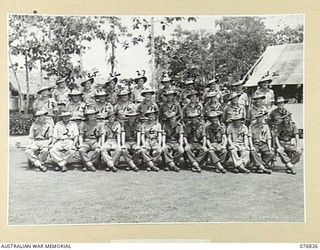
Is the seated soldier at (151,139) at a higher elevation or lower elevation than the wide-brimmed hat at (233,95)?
lower

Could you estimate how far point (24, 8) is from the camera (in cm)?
140

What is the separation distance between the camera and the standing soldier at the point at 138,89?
1.42 m

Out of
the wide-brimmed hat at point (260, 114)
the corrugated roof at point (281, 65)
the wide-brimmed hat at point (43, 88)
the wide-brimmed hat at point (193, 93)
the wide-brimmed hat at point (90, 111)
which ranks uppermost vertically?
the corrugated roof at point (281, 65)

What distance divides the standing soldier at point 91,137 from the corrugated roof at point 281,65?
1.45 ft

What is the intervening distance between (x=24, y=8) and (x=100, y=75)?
271 millimetres

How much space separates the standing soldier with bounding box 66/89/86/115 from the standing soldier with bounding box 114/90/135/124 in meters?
0.09

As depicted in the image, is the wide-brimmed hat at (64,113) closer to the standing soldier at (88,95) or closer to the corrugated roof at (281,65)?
the standing soldier at (88,95)

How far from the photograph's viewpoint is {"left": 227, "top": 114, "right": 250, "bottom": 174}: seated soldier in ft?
4.74

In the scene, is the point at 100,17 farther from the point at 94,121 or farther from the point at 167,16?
the point at 94,121

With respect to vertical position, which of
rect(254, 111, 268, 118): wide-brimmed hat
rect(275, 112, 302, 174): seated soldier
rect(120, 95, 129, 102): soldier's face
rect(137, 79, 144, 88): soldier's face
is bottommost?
rect(275, 112, 302, 174): seated soldier

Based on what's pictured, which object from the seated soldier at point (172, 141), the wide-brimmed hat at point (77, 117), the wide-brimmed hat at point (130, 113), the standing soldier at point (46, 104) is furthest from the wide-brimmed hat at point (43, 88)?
the seated soldier at point (172, 141)

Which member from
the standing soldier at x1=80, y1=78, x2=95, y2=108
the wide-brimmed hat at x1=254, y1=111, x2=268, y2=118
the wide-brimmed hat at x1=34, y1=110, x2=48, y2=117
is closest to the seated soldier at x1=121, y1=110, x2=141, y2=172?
the standing soldier at x1=80, y1=78, x2=95, y2=108

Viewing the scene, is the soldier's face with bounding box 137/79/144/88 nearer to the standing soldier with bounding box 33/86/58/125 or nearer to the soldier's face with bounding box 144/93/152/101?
the soldier's face with bounding box 144/93/152/101

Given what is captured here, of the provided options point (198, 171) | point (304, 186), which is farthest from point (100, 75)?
point (304, 186)
